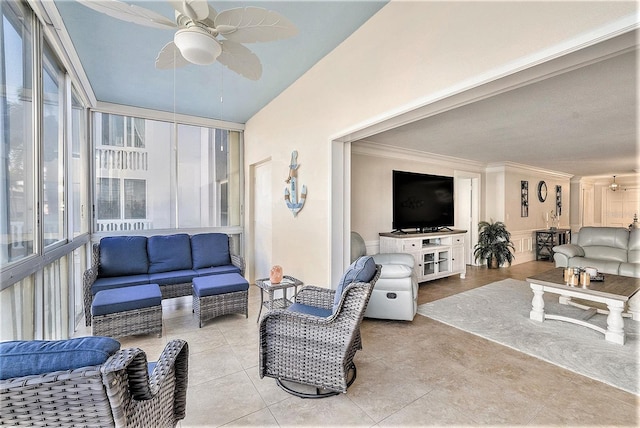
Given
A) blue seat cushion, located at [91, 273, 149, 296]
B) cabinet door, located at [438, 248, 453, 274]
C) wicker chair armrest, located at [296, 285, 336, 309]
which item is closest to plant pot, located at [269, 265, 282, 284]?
wicker chair armrest, located at [296, 285, 336, 309]

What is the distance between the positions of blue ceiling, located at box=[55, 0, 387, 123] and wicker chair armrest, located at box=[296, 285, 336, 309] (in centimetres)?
232

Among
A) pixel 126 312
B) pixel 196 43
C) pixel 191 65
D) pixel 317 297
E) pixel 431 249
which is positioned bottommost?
pixel 126 312

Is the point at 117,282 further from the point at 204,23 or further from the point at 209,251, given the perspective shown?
the point at 204,23

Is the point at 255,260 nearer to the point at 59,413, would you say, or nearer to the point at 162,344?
the point at 162,344

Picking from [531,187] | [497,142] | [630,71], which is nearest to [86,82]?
[630,71]

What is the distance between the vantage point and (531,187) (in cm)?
719

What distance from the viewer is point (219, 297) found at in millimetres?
3232

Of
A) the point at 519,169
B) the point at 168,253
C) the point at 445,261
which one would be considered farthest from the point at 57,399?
the point at 519,169

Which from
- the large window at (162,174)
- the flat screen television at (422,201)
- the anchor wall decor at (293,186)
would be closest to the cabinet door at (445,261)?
the flat screen television at (422,201)

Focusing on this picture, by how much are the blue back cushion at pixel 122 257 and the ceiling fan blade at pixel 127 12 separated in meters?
2.97

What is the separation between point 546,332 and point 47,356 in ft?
12.9

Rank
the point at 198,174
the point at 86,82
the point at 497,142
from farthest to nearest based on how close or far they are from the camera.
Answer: the point at 198,174 → the point at 497,142 → the point at 86,82

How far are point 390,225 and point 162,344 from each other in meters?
3.66

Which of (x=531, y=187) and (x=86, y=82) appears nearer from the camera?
(x=86, y=82)
